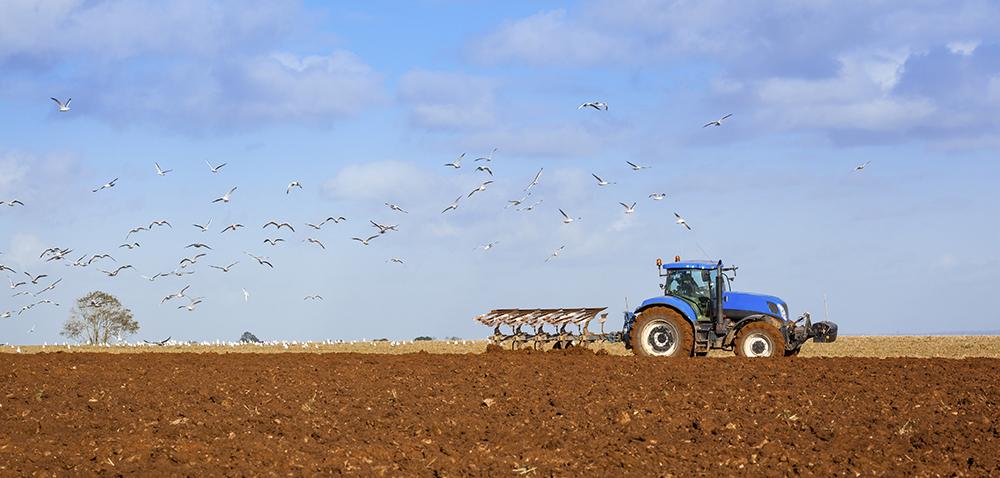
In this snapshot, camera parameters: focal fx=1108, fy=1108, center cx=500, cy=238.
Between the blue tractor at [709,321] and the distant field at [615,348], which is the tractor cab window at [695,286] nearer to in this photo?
the blue tractor at [709,321]

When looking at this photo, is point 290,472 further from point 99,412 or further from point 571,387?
point 571,387

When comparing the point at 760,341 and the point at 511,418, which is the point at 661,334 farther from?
the point at 511,418

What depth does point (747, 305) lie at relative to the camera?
24.8 m

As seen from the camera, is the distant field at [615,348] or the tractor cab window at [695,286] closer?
the tractor cab window at [695,286]

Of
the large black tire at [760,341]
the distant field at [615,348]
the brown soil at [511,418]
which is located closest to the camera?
the brown soil at [511,418]

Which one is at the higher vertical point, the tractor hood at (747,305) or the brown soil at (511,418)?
the tractor hood at (747,305)

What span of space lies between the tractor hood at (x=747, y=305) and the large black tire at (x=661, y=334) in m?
1.01

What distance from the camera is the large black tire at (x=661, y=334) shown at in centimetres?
2466

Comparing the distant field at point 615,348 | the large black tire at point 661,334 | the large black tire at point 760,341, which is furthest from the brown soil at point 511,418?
the distant field at point 615,348

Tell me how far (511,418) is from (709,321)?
10.2 meters

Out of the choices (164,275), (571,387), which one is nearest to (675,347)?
(571,387)

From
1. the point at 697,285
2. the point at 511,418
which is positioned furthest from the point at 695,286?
the point at 511,418

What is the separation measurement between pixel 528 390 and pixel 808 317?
9.65 meters

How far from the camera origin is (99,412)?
1709 cm
